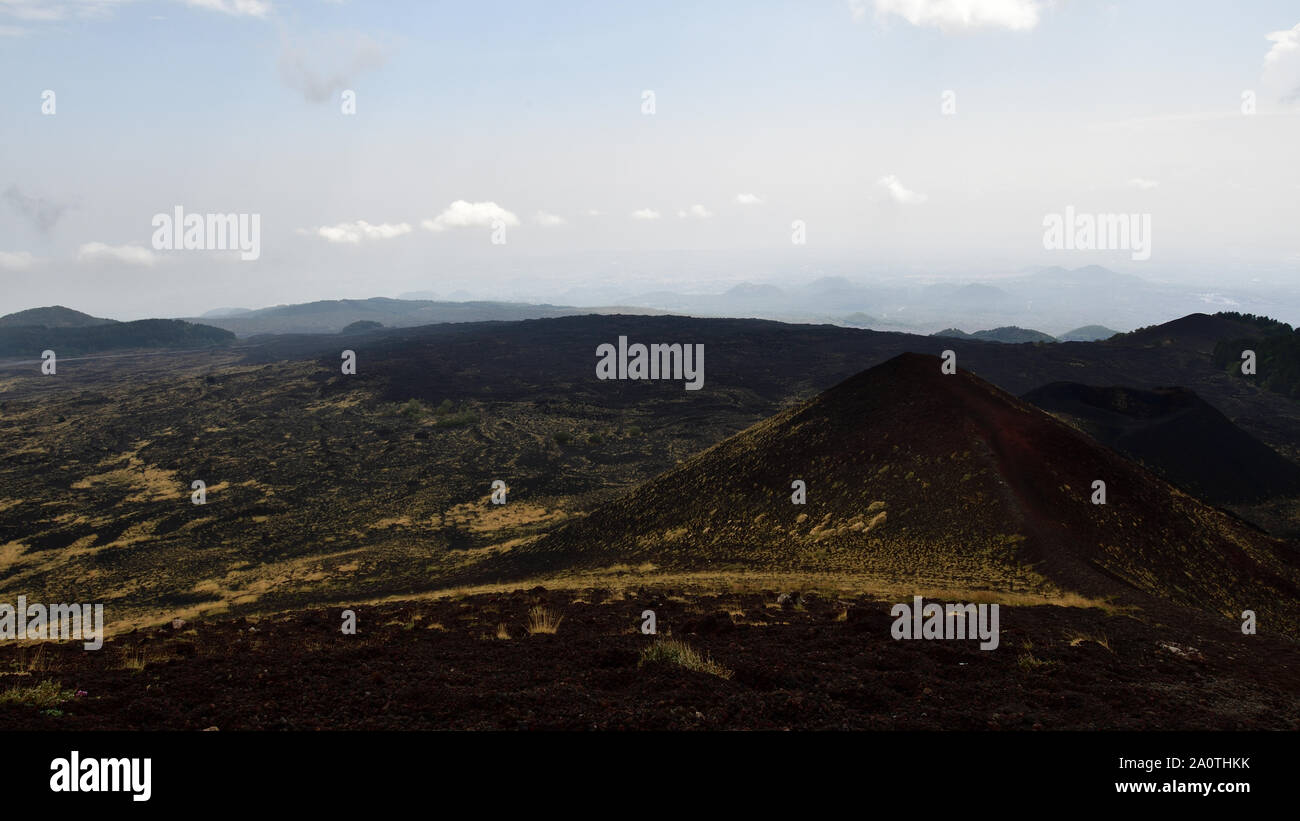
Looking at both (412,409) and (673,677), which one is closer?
(673,677)
